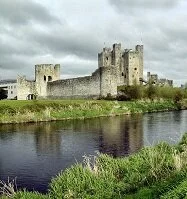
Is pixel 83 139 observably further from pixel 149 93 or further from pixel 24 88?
pixel 24 88

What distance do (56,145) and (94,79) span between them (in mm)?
31409

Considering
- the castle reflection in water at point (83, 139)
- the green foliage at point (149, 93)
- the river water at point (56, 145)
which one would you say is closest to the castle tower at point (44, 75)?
the green foliage at point (149, 93)

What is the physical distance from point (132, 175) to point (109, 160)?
175cm

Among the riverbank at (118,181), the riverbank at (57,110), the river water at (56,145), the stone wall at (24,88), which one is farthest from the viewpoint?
the stone wall at (24,88)

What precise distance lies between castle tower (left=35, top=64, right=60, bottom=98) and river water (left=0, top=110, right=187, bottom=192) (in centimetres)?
3073

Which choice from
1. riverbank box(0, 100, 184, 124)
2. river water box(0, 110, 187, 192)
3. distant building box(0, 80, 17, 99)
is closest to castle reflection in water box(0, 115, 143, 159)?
river water box(0, 110, 187, 192)

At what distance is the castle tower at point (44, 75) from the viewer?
5872 cm

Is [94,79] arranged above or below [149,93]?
above

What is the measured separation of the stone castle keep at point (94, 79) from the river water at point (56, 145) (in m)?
22.6

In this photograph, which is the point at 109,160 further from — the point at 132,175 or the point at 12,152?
the point at 12,152

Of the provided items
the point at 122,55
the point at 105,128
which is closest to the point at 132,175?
the point at 105,128

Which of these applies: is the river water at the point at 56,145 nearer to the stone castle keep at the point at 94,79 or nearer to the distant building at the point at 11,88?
the stone castle keep at the point at 94,79

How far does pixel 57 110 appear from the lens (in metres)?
36.9

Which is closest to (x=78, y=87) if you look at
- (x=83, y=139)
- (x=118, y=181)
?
(x=83, y=139)
